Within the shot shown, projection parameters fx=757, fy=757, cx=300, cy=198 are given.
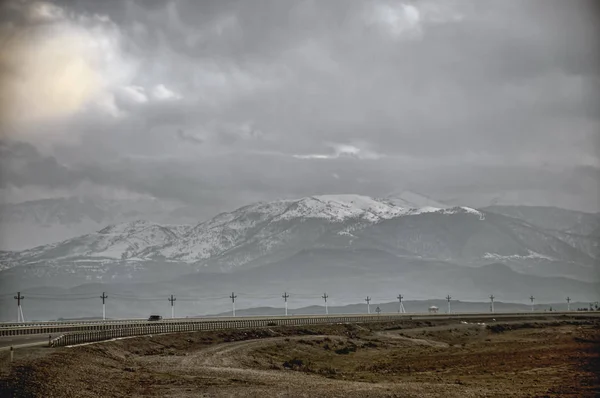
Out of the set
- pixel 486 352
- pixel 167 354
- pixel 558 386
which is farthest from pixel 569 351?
pixel 167 354

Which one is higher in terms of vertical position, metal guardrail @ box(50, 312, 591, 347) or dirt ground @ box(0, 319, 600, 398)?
metal guardrail @ box(50, 312, 591, 347)

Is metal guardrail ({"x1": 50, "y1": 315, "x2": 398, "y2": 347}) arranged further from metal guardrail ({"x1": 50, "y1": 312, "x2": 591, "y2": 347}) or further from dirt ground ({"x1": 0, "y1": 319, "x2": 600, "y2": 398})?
dirt ground ({"x1": 0, "y1": 319, "x2": 600, "y2": 398})

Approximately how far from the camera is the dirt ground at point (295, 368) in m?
58.9

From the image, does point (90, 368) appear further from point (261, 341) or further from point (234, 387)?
point (261, 341)

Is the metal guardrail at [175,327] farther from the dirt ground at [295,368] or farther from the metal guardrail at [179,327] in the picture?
the dirt ground at [295,368]

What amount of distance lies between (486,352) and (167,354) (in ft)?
144

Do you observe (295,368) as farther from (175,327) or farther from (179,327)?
(179,327)

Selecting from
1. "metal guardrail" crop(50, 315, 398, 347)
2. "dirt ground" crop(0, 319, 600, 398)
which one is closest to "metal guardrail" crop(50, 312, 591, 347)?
"metal guardrail" crop(50, 315, 398, 347)

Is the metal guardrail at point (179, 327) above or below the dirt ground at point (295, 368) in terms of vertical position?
above

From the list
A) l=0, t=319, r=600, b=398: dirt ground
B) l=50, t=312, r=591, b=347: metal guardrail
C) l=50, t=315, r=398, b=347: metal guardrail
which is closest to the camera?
l=0, t=319, r=600, b=398: dirt ground

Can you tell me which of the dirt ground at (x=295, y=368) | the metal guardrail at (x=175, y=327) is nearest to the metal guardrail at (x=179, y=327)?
the metal guardrail at (x=175, y=327)

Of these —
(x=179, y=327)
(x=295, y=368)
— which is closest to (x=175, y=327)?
(x=179, y=327)

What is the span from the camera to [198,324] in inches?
5310

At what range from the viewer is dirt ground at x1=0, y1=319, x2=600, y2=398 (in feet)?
193
